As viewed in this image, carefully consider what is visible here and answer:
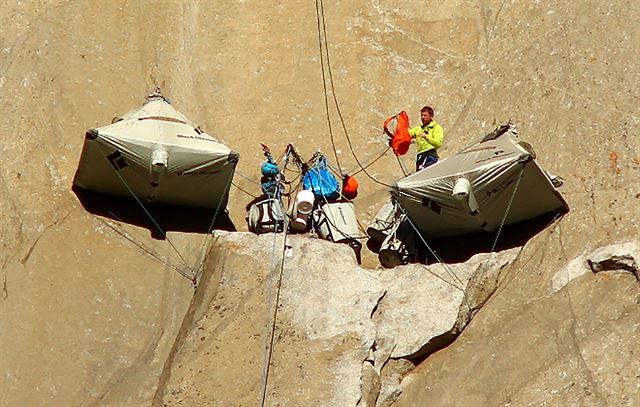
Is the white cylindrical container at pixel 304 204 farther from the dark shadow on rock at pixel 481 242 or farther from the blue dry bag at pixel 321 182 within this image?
the dark shadow on rock at pixel 481 242

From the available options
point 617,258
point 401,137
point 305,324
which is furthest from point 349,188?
point 617,258

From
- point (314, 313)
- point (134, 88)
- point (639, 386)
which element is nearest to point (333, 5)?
point (134, 88)

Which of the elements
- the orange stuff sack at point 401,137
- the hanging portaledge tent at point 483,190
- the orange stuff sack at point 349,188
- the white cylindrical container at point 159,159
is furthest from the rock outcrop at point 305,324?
the orange stuff sack at point 401,137

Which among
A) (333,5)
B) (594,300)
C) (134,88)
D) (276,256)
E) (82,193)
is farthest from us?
(333,5)

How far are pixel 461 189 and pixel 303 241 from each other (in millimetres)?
2418

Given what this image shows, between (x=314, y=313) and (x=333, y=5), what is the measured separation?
26.5 feet

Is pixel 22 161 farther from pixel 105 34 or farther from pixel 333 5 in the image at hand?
pixel 333 5

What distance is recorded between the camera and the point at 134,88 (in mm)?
22016

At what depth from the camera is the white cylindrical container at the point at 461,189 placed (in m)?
18.1

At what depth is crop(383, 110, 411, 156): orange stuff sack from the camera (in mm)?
21422

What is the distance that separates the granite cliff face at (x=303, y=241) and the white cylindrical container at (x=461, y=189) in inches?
48.4

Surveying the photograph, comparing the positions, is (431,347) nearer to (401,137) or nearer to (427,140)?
(427,140)

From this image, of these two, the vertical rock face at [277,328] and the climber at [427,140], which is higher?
the climber at [427,140]

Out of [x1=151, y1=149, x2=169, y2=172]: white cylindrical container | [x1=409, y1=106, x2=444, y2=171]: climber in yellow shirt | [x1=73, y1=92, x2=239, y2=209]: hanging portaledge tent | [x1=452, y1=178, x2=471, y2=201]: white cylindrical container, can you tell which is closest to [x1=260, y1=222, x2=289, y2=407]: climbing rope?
[x1=73, y1=92, x2=239, y2=209]: hanging portaledge tent
